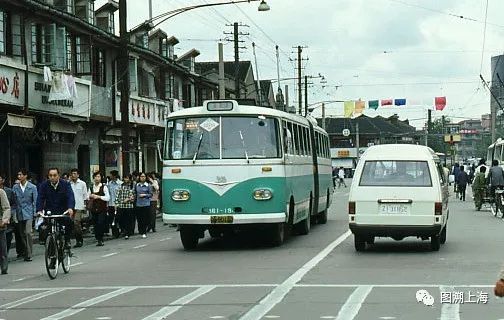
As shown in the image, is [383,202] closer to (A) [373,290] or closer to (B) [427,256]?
(B) [427,256]

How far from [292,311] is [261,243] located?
1058cm

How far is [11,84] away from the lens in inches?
1059

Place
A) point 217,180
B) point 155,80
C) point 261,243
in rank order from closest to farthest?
point 217,180 → point 261,243 → point 155,80

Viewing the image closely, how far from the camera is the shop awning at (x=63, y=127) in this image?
3078 centimetres

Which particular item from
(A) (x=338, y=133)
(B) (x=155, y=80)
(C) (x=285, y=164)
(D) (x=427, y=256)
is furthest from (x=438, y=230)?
(A) (x=338, y=133)

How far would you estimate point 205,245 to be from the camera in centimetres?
2161

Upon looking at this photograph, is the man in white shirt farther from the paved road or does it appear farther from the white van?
the white van

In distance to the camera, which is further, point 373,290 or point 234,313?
point 373,290

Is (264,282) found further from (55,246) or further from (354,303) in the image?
(55,246)

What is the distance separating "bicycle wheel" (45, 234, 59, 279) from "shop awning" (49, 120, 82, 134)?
15.5 metres

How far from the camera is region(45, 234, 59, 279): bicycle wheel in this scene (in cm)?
1527

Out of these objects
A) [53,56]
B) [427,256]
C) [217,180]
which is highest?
[53,56]

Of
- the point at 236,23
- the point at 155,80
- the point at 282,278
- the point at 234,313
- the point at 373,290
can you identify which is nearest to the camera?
the point at 234,313

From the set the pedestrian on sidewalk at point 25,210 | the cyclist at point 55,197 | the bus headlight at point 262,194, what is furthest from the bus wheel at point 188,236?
the cyclist at point 55,197
